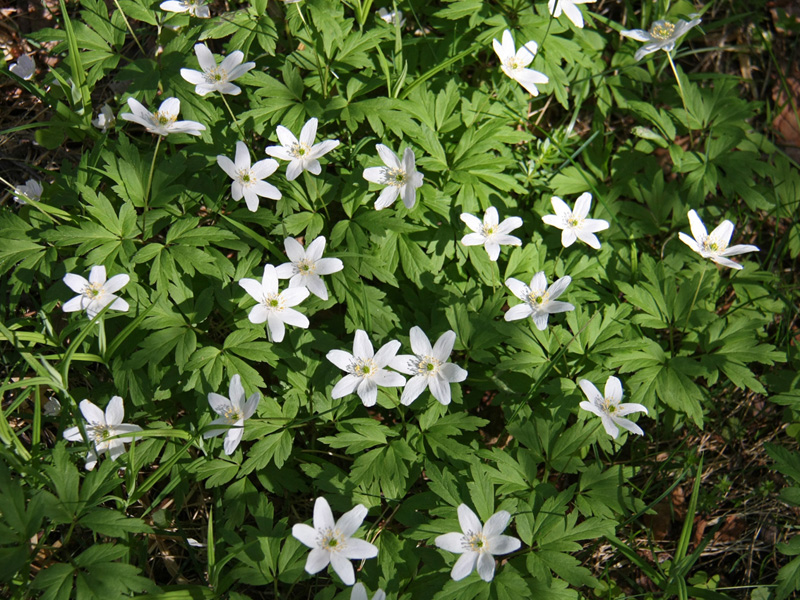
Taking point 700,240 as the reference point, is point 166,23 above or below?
above

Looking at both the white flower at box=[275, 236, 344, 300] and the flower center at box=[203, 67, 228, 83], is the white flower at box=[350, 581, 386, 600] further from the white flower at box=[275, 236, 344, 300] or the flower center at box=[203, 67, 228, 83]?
the flower center at box=[203, 67, 228, 83]

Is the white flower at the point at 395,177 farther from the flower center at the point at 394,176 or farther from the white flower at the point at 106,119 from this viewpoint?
the white flower at the point at 106,119

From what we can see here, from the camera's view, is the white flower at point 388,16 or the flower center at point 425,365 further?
the white flower at point 388,16

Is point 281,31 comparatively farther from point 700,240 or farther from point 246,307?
point 700,240

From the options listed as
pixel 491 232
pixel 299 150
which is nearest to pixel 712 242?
pixel 491 232

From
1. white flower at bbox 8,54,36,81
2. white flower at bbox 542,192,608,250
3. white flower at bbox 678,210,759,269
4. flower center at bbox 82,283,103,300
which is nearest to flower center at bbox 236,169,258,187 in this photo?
flower center at bbox 82,283,103,300

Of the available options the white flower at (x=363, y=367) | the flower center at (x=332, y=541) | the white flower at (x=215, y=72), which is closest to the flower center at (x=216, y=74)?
the white flower at (x=215, y=72)

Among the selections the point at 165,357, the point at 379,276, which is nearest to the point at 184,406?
the point at 165,357
